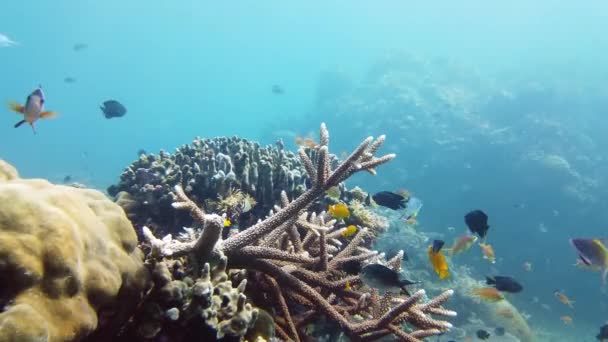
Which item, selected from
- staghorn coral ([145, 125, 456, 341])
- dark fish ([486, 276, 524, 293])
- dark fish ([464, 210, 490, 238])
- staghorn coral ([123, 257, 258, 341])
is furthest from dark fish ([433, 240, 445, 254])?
staghorn coral ([123, 257, 258, 341])

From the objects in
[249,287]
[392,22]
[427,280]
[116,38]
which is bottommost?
[249,287]

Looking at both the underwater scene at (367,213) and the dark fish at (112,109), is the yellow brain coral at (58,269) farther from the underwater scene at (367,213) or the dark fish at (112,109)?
the dark fish at (112,109)

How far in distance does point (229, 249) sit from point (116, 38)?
184292 mm

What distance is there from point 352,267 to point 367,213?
9.02 feet

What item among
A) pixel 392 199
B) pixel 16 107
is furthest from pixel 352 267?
pixel 16 107

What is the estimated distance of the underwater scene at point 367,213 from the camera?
7.05 ft

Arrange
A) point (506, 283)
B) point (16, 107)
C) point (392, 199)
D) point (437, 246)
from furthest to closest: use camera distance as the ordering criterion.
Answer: point (506, 283)
point (392, 199)
point (16, 107)
point (437, 246)

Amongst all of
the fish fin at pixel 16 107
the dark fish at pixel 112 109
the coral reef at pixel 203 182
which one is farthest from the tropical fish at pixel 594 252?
the dark fish at pixel 112 109

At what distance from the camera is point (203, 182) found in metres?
5.11

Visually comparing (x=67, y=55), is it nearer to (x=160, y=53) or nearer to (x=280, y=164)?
(x=160, y=53)

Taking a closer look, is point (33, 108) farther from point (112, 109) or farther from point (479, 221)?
point (479, 221)

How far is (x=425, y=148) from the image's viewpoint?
28547 millimetres

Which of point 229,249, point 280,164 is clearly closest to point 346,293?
point 229,249

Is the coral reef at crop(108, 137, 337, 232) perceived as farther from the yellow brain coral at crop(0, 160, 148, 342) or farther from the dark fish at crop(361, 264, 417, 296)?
the yellow brain coral at crop(0, 160, 148, 342)
